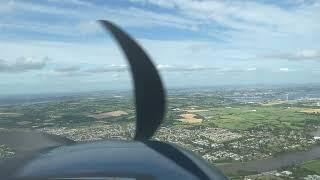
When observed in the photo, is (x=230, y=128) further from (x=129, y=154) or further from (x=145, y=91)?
(x=129, y=154)

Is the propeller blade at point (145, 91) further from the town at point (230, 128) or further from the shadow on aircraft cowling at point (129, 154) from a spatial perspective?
the town at point (230, 128)

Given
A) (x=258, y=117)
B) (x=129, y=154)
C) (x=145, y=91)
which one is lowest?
(x=258, y=117)

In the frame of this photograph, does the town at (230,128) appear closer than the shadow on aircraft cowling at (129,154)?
No

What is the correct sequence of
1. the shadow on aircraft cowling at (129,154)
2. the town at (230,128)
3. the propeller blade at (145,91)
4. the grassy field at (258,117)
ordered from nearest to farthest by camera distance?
1. the shadow on aircraft cowling at (129,154)
2. the propeller blade at (145,91)
3. the town at (230,128)
4. the grassy field at (258,117)

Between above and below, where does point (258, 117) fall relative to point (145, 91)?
below

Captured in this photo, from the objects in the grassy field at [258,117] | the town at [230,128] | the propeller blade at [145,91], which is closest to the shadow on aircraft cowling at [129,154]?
the propeller blade at [145,91]

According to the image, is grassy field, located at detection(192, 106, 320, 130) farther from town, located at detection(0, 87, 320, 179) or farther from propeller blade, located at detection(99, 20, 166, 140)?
propeller blade, located at detection(99, 20, 166, 140)

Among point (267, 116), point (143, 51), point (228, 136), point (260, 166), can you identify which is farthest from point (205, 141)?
point (143, 51)

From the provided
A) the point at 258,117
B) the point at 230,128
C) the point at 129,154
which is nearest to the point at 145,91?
the point at 129,154
